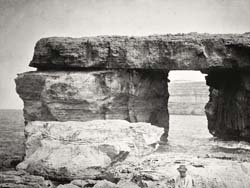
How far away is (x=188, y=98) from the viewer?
6925 cm

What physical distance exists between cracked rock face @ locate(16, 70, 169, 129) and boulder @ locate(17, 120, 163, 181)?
4.08 ft

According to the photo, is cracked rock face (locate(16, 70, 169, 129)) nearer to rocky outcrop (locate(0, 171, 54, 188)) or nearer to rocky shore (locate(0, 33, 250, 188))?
rocky shore (locate(0, 33, 250, 188))

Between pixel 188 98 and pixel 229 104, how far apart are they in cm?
4587

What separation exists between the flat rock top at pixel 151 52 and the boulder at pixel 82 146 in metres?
3.53

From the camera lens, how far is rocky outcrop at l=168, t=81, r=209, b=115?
227ft

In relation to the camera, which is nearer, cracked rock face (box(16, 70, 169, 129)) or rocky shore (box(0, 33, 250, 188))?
rocky shore (box(0, 33, 250, 188))

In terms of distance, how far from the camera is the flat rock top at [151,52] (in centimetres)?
1864

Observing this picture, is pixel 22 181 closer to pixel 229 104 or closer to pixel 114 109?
pixel 114 109

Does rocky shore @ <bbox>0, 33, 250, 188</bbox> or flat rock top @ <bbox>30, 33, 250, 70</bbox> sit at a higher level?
flat rock top @ <bbox>30, 33, 250, 70</bbox>

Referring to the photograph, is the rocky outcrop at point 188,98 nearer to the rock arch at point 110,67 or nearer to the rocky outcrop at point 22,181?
the rock arch at point 110,67

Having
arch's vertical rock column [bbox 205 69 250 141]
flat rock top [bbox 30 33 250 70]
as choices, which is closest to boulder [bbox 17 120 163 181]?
flat rock top [bbox 30 33 250 70]

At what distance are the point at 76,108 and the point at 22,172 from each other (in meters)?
4.96

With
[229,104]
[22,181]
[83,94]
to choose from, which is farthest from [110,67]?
[229,104]

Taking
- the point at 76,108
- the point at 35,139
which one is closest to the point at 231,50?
the point at 76,108
